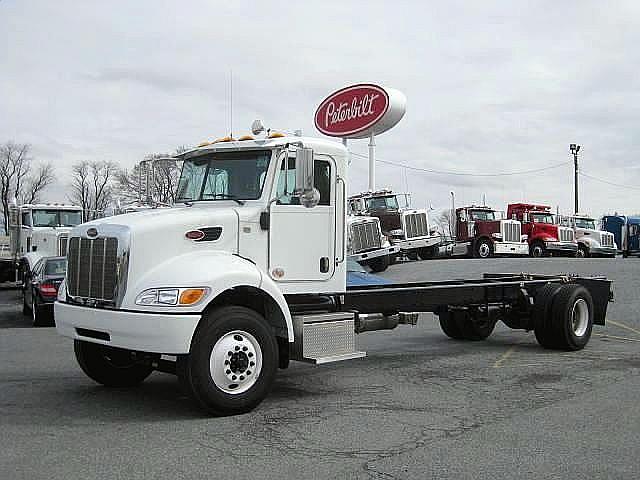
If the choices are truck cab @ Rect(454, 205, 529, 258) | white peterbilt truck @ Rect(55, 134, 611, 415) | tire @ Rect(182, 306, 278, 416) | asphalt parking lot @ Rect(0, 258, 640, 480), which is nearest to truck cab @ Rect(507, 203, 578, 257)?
truck cab @ Rect(454, 205, 529, 258)

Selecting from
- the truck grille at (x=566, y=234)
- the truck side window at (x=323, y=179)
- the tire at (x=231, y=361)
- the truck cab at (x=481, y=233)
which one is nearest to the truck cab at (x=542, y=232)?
the truck grille at (x=566, y=234)

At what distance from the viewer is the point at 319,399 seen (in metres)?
7.94

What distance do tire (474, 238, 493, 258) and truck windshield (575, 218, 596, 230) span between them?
7.04 meters

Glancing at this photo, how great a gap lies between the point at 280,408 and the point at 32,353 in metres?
5.54

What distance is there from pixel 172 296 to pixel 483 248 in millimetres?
→ 28160

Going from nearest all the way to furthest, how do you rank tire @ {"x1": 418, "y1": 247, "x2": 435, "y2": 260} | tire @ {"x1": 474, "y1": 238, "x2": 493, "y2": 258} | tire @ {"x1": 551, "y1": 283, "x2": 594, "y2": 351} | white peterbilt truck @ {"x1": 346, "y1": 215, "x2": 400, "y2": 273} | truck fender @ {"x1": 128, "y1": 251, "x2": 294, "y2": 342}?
1. truck fender @ {"x1": 128, "y1": 251, "x2": 294, "y2": 342}
2. tire @ {"x1": 551, "y1": 283, "x2": 594, "y2": 351}
3. white peterbilt truck @ {"x1": 346, "y1": 215, "x2": 400, "y2": 273}
4. tire @ {"x1": 418, "y1": 247, "x2": 435, "y2": 260}
5. tire @ {"x1": 474, "y1": 238, "x2": 493, "y2": 258}

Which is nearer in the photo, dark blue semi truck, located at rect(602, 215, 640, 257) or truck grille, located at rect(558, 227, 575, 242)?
truck grille, located at rect(558, 227, 575, 242)

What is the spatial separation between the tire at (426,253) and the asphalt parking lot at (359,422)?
2068 cm

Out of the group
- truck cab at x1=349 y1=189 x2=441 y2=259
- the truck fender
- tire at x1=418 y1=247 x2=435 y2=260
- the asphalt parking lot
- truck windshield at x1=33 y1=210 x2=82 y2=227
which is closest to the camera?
the asphalt parking lot

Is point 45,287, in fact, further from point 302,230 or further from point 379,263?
point 379,263

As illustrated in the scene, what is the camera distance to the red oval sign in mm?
33844

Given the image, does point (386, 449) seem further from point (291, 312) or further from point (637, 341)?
point (637, 341)

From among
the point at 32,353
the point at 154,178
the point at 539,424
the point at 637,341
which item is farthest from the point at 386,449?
the point at 637,341

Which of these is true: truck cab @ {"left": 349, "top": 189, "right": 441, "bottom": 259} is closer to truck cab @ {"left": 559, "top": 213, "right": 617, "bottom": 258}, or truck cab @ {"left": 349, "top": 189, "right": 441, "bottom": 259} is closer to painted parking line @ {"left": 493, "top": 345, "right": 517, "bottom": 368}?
truck cab @ {"left": 559, "top": 213, "right": 617, "bottom": 258}
